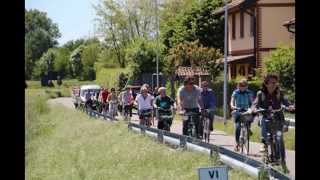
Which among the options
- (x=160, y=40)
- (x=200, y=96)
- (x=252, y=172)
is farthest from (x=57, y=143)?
(x=160, y=40)

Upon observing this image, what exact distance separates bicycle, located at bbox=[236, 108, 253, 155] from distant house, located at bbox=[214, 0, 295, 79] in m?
13.1

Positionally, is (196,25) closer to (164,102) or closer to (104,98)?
(104,98)

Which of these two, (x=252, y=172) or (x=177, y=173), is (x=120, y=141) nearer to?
(x=177, y=173)

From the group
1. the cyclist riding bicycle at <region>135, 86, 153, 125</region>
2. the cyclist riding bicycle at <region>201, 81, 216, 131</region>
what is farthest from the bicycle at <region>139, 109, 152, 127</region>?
the cyclist riding bicycle at <region>201, 81, 216, 131</region>

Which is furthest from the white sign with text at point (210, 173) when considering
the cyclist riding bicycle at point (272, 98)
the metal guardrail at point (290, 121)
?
the cyclist riding bicycle at point (272, 98)

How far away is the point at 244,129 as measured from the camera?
1219 centimetres

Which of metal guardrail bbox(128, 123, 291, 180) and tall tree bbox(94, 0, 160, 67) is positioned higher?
tall tree bbox(94, 0, 160, 67)

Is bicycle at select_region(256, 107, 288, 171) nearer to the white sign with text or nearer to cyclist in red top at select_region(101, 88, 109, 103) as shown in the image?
the white sign with text

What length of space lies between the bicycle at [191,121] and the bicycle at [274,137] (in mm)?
3732

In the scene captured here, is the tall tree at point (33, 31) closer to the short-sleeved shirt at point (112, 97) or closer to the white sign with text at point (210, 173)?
the white sign with text at point (210, 173)

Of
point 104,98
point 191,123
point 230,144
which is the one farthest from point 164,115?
point 104,98

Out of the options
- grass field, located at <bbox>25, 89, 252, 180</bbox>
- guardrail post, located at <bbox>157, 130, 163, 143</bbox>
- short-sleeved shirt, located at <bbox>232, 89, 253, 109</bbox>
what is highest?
short-sleeved shirt, located at <bbox>232, 89, 253, 109</bbox>

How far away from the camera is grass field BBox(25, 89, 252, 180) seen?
9891mm

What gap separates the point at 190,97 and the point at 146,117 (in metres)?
4.73
